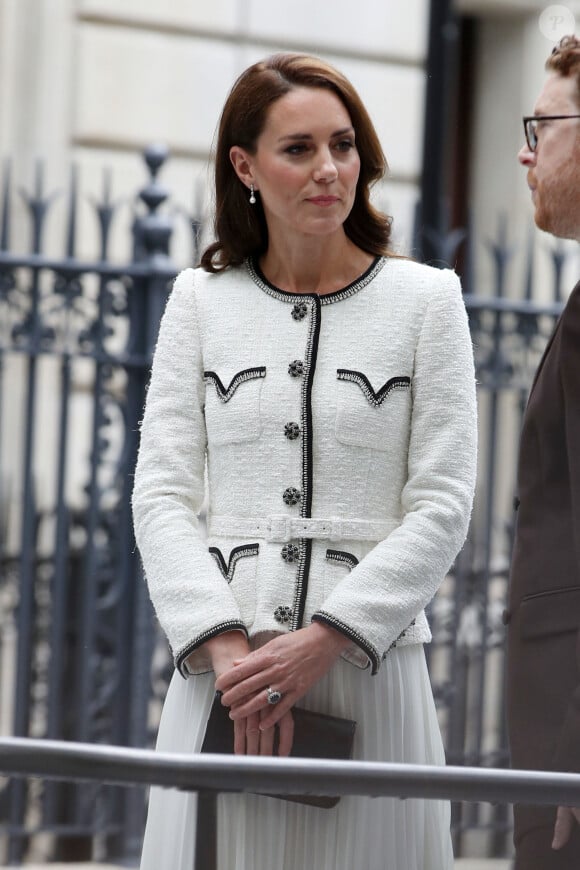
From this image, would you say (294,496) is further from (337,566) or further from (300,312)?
(300,312)

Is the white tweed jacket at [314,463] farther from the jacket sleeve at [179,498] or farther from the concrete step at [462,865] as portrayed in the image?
the concrete step at [462,865]

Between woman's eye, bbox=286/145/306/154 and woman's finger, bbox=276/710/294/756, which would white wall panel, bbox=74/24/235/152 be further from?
woman's finger, bbox=276/710/294/756

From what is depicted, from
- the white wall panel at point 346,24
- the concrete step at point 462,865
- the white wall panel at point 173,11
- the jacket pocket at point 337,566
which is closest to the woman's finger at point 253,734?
the jacket pocket at point 337,566

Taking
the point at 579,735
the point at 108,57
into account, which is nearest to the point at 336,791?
the point at 579,735

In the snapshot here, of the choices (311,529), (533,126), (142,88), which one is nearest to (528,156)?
(533,126)

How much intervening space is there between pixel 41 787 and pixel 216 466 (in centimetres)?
333

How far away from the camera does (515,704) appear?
244cm

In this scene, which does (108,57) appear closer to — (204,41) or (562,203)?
(204,41)

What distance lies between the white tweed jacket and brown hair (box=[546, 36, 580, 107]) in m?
0.38

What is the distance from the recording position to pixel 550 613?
2.42 metres

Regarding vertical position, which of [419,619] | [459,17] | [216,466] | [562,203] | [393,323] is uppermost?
[459,17]

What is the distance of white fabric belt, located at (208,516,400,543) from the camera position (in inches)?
96.9

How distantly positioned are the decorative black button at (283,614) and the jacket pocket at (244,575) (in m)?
0.04

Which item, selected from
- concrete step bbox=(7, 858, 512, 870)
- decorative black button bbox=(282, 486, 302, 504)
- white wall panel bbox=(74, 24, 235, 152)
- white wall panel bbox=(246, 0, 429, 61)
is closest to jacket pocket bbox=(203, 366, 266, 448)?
decorative black button bbox=(282, 486, 302, 504)
